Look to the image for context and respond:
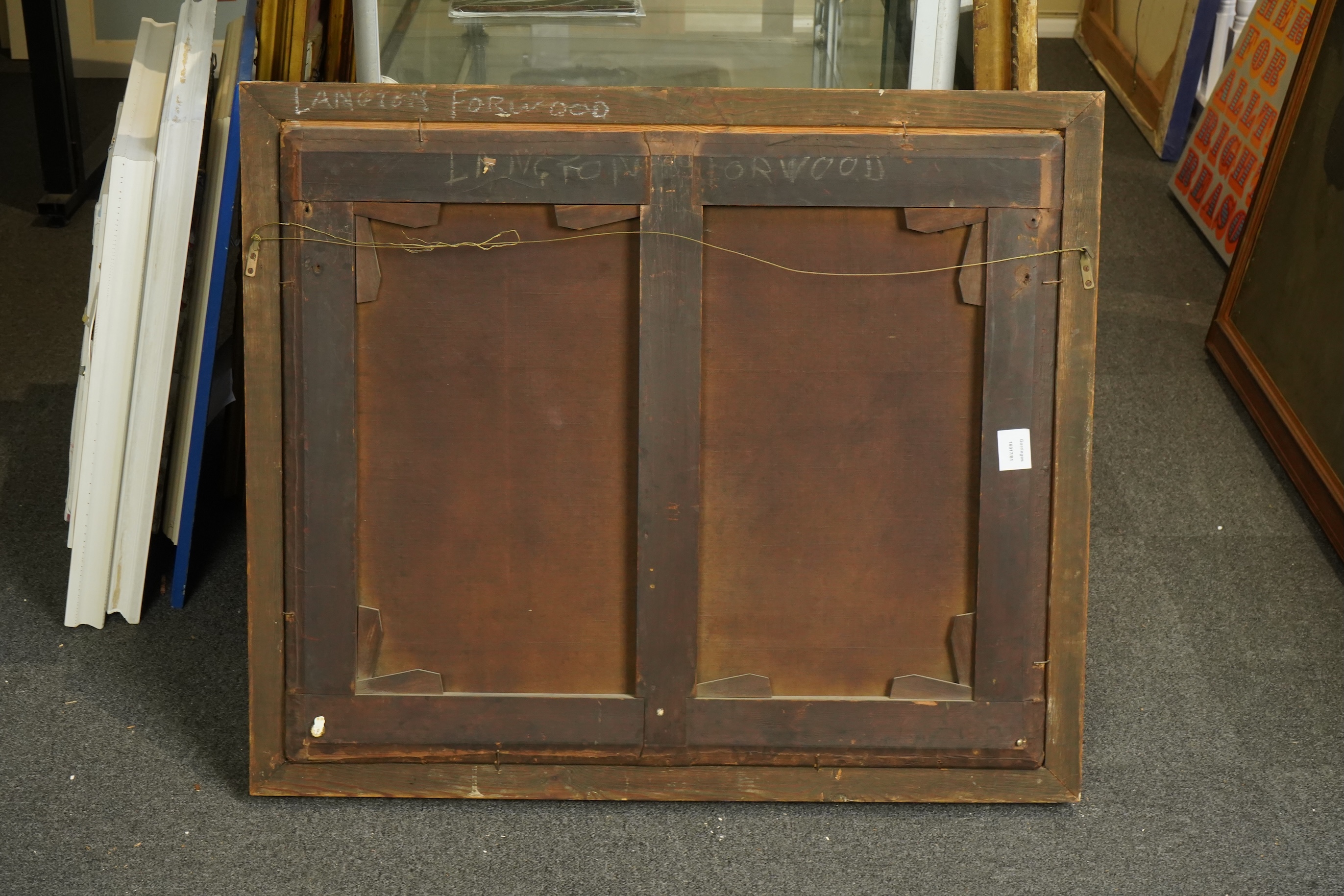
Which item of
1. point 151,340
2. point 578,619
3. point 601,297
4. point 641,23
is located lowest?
point 578,619

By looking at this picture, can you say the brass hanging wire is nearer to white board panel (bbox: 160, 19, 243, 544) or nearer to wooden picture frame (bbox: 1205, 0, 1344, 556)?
white board panel (bbox: 160, 19, 243, 544)

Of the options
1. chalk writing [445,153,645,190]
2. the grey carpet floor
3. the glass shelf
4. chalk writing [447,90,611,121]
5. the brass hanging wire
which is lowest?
the grey carpet floor

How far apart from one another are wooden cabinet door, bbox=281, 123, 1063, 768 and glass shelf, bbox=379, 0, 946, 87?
0.51 meters

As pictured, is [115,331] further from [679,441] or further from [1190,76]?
[1190,76]

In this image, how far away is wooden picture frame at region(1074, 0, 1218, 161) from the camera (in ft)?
15.2

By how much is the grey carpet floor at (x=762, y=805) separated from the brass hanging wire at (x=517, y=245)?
2.68ft

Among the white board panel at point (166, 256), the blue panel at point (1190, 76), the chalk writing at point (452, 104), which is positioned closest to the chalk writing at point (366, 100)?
the chalk writing at point (452, 104)

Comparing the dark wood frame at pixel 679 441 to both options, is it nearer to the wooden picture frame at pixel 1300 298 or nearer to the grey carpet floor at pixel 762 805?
the grey carpet floor at pixel 762 805

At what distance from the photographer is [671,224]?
6.38ft

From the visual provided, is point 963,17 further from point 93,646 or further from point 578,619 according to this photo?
point 93,646

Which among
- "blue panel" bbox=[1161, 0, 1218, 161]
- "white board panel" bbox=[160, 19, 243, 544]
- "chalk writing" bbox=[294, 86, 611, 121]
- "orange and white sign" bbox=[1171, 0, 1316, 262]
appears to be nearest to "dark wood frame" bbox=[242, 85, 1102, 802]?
"chalk writing" bbox=[294, 86, 611, 121]

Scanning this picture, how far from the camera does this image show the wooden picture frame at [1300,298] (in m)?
2.96

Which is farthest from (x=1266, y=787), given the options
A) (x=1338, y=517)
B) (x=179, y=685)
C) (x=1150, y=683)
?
(x=179, y=685)

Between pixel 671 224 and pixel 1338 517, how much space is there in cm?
171
